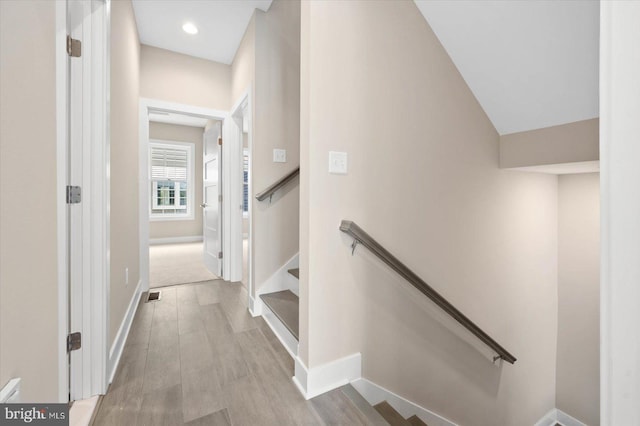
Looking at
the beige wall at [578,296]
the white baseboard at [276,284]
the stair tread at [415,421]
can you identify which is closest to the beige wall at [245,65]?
the white baseboard at [276,284]

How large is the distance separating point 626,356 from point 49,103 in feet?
6.04

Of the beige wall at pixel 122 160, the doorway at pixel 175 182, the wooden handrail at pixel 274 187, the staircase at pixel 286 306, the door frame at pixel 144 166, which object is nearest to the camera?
the beige wall at pixel 122 160

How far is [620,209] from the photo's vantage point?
47 cm

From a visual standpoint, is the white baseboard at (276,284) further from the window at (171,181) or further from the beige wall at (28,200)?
the window at (171,181)

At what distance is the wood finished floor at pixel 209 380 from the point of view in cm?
136

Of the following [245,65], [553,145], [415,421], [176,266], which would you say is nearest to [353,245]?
[415,421]

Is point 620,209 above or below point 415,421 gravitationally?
above

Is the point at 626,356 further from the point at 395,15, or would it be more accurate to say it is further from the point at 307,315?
the point at 395,15

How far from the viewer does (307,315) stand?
5.01 ft

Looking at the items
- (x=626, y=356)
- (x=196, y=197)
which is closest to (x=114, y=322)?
(x=626, y=356)

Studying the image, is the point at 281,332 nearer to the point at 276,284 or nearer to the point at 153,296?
the point at 276,284

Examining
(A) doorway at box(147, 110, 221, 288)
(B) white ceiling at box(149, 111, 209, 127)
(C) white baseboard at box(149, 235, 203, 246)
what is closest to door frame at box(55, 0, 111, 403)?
(A) doorway at box(147, 110, 221, 288)

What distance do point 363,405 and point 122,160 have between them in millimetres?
2319

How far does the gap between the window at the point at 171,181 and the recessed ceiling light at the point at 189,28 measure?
13.4 feet
